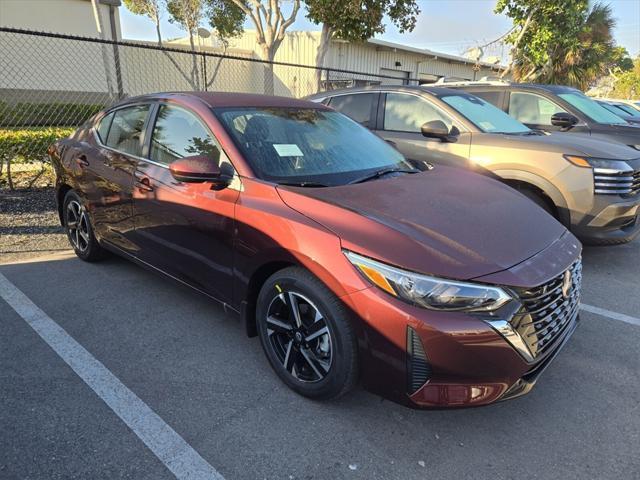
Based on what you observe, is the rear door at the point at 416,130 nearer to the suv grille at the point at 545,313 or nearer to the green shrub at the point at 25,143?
the suv grille at the point at 545,313

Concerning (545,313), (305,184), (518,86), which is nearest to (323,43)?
(518,86)

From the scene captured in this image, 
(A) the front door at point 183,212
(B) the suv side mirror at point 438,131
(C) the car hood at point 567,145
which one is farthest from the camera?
(B) the suv side mirror at point 438,131

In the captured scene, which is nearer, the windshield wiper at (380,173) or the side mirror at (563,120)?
the windshield wiper at (380,173)

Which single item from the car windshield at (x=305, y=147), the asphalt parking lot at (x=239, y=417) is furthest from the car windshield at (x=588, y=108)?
the car windshield at (x=305, y=147)

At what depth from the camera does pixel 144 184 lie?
3.38m

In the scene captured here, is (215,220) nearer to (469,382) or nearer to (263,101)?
(263,101)

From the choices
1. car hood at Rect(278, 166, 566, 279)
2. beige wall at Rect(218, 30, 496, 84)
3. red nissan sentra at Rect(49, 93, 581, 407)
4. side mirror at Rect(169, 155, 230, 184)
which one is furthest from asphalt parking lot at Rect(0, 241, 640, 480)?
beige wall at Rect(218, 30, 496, 84)

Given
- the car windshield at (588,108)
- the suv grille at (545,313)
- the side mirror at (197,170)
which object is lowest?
the suv grille at (545,313)

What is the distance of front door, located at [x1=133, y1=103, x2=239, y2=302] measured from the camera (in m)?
2.86

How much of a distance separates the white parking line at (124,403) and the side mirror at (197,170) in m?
1.28

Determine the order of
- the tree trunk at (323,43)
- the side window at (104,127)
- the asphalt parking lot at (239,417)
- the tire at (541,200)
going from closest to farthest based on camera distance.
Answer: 1. the asphalt parking lot at (239,417)
2. the side window at (104,127)
3. the tire at (541,200)
4. the tree trunk at (323,43)

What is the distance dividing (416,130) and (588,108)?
12.2 ft

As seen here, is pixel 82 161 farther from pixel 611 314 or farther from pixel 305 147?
pixel 611 314

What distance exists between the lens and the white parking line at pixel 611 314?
357 centimetres
